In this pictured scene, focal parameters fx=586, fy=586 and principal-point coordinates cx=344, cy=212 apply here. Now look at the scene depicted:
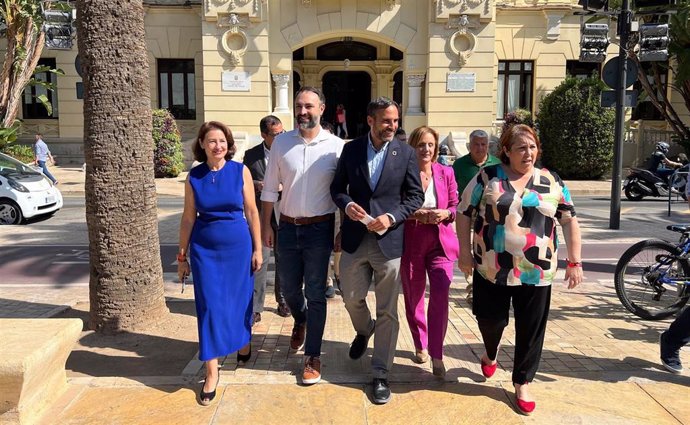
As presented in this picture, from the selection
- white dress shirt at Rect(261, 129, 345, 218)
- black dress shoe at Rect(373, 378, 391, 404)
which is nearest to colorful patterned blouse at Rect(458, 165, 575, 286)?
black dress shoe at Rect(373, 378, 391, 404)

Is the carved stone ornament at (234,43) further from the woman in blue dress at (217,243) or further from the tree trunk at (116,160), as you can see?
the woman in blue dress at (217,243)

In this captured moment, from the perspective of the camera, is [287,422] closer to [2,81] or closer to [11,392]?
[11,392]

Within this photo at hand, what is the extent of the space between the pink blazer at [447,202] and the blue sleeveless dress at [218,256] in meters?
1.49

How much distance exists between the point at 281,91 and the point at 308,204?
1779 centimetres

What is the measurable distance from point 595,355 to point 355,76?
74.0 ft

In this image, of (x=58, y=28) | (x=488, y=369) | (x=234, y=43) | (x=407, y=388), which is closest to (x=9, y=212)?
(x=58, y=28)

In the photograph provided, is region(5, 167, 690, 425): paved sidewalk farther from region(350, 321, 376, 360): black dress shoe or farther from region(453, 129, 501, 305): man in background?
region(453, 129, 501, 305): man in background

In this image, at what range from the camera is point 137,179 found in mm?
5301

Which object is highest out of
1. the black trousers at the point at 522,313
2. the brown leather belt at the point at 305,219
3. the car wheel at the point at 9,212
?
the brown leather belt at the point at 305,219

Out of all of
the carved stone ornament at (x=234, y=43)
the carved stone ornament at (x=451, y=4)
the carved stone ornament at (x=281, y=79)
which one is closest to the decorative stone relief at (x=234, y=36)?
the carved stone ornament at (x=234, y=43)

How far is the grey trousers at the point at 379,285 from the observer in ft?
13.3

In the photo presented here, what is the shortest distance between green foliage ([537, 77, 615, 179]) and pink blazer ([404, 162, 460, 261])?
55.6 ft

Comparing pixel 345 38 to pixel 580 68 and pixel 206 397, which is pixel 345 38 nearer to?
pixel 580 68

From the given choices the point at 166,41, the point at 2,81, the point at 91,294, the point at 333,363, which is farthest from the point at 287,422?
the point at 166,41
